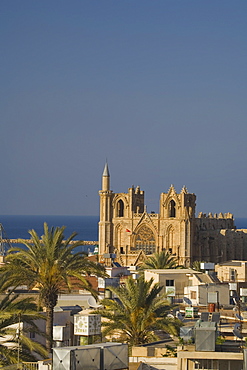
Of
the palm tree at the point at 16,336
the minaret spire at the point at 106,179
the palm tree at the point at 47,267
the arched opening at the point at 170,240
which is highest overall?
the minaret spire at the point at 106,179

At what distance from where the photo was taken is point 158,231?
107312 millimetres

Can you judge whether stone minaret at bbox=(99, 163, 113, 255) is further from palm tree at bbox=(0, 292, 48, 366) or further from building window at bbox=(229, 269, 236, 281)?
palm tree at bbox=(0, 292, 48, 366)

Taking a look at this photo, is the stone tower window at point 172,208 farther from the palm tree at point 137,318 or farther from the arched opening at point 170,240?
the palm tree at point 137,318

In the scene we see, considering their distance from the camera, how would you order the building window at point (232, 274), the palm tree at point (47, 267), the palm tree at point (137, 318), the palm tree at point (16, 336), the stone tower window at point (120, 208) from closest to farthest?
the palm tree at point (16, 336) → the palm tree at point (137, 318) → the palm tree at point (47, 267) → the building window at point (232, 274) → the stone tower window at point (120, 208)

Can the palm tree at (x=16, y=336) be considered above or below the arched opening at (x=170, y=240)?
below

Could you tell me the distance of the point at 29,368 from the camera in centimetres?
2552

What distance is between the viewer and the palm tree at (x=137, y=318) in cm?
3303

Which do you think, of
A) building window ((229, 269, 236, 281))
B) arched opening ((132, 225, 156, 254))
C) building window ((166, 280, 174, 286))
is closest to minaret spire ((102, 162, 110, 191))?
arched opening ((132, 225, 156, 254))

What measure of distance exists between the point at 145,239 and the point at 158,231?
209 centimetres

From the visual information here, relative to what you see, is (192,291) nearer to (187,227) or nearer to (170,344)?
(170,344)

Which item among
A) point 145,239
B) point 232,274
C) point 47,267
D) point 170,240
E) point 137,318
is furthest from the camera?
point 145,239

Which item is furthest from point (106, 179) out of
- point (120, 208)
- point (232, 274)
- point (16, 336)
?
point (16, 336)

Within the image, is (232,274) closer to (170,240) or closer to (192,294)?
(192,294)

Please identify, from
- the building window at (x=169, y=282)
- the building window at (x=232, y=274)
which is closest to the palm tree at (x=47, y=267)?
the building window at (x=169, y=282)
